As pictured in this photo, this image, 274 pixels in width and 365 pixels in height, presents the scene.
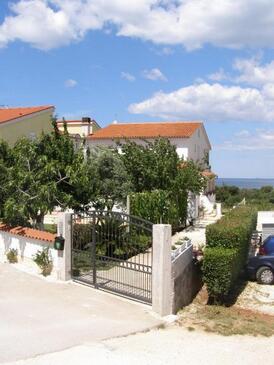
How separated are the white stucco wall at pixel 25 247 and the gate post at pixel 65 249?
23.8 inches

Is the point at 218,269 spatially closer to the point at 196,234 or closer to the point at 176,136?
the point at 196,234

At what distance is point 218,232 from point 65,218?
4.35 m

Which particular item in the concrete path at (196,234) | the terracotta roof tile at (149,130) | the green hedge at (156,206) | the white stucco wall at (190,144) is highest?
the terracotta roof tile at (149,130)

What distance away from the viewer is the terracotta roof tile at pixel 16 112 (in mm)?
33219

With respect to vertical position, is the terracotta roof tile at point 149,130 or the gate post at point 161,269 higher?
the terracotta roof tile at point 149,130

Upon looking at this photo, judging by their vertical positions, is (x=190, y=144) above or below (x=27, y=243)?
above

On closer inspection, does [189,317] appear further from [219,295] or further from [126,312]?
[219,295]

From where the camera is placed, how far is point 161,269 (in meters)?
10.3

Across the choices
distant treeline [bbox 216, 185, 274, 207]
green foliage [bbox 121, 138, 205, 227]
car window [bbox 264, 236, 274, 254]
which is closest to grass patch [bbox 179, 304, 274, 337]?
car window [bbox 264, 236, 274, 254]

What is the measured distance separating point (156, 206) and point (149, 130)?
19382 mm

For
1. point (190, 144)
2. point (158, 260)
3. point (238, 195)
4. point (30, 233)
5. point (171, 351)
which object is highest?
point (190, 144)

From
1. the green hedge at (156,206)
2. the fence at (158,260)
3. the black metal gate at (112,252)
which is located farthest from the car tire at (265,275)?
the green hedge at (156,206)

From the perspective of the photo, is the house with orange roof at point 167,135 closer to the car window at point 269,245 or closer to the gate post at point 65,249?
the car window at point 269,245

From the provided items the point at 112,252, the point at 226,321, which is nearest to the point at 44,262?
the point at 112,252
